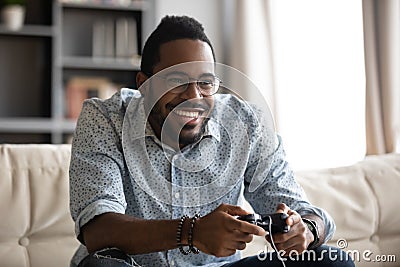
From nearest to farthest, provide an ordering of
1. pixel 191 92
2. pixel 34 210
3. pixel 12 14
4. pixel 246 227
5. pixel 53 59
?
pixel 246 227, pixel 191 92, pixel 34 210, pixel 12 14, pixel 53 59

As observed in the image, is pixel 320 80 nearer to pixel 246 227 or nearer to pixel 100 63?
pixel 100 63

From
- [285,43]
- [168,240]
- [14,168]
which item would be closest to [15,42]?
[285,43]

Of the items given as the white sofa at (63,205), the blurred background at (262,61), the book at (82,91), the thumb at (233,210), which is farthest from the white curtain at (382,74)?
the book at (82,91)

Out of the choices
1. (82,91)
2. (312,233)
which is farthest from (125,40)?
(312,233)

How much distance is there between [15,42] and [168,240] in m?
3.32

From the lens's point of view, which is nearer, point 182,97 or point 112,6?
point 182,97

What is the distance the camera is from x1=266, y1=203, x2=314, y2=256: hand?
1.43 meters

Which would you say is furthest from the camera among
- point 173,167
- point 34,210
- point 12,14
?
point 12,14

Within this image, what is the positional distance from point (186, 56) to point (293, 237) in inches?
18.0

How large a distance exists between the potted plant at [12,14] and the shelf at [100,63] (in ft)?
1.15

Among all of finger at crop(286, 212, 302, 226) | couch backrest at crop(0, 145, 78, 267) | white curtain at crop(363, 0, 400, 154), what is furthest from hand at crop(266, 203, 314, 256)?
white curtain at crop(363, 0, 400, 154)

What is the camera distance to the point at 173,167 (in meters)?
1.69

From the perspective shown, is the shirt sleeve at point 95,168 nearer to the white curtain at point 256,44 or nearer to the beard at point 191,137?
the beard at point 191,137

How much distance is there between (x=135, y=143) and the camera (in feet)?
5.48
